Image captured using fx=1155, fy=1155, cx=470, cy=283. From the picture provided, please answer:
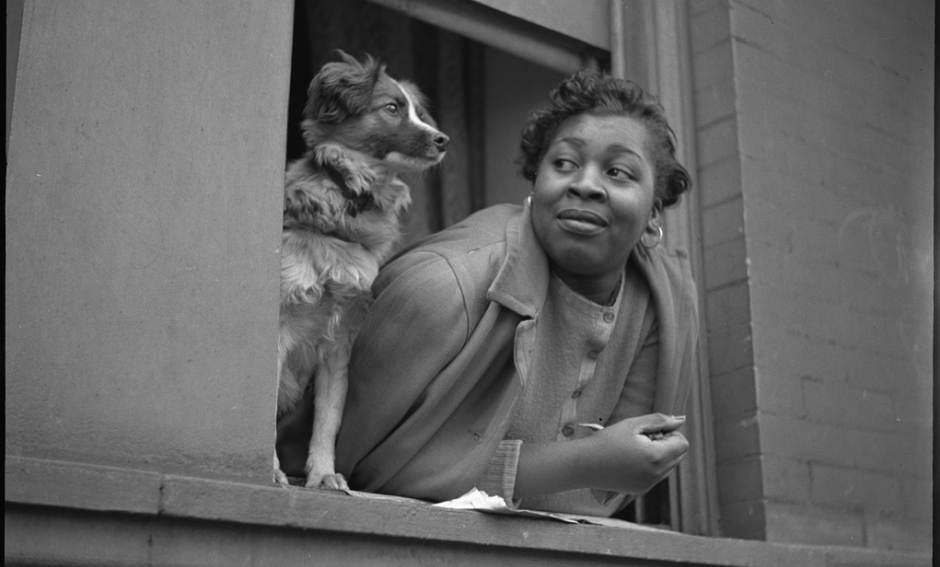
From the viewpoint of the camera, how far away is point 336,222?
2.89 metres

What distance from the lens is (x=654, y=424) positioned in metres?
2.93

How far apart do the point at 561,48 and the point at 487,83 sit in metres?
0.76

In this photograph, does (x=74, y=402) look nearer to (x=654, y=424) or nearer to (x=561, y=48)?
(x=654, y=424)

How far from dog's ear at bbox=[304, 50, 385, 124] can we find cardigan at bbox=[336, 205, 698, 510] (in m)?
0.42

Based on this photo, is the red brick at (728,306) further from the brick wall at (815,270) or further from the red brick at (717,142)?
the red brick at (717,142)

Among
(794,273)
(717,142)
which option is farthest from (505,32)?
(794,273)

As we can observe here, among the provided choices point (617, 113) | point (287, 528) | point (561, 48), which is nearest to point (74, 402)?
point (287, 528)

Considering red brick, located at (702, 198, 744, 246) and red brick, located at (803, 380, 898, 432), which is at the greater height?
red brick, located at (702, 198, 744, 246)

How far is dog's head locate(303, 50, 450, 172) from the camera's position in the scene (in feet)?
10.1

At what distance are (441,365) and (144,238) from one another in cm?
84

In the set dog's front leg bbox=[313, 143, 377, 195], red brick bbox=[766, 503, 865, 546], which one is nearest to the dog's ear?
dog's front leg bbox=[313, 143, 377, 195]

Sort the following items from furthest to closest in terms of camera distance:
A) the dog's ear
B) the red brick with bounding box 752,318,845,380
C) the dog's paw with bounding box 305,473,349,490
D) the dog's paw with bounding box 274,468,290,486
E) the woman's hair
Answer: the red brick with bounding box 752,318,845,380 < the woman's hair < the dog's ear < the dog's paw with bounding box 305,473,349,490 < the dog's paw with bounding box 274,468,290,486

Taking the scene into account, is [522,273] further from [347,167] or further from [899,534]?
[899,534]

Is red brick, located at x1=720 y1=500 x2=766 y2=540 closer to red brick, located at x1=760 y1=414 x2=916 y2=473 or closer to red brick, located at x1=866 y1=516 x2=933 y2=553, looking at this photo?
red brick, located at x1=760 y1=414 x2=916 y2=473
